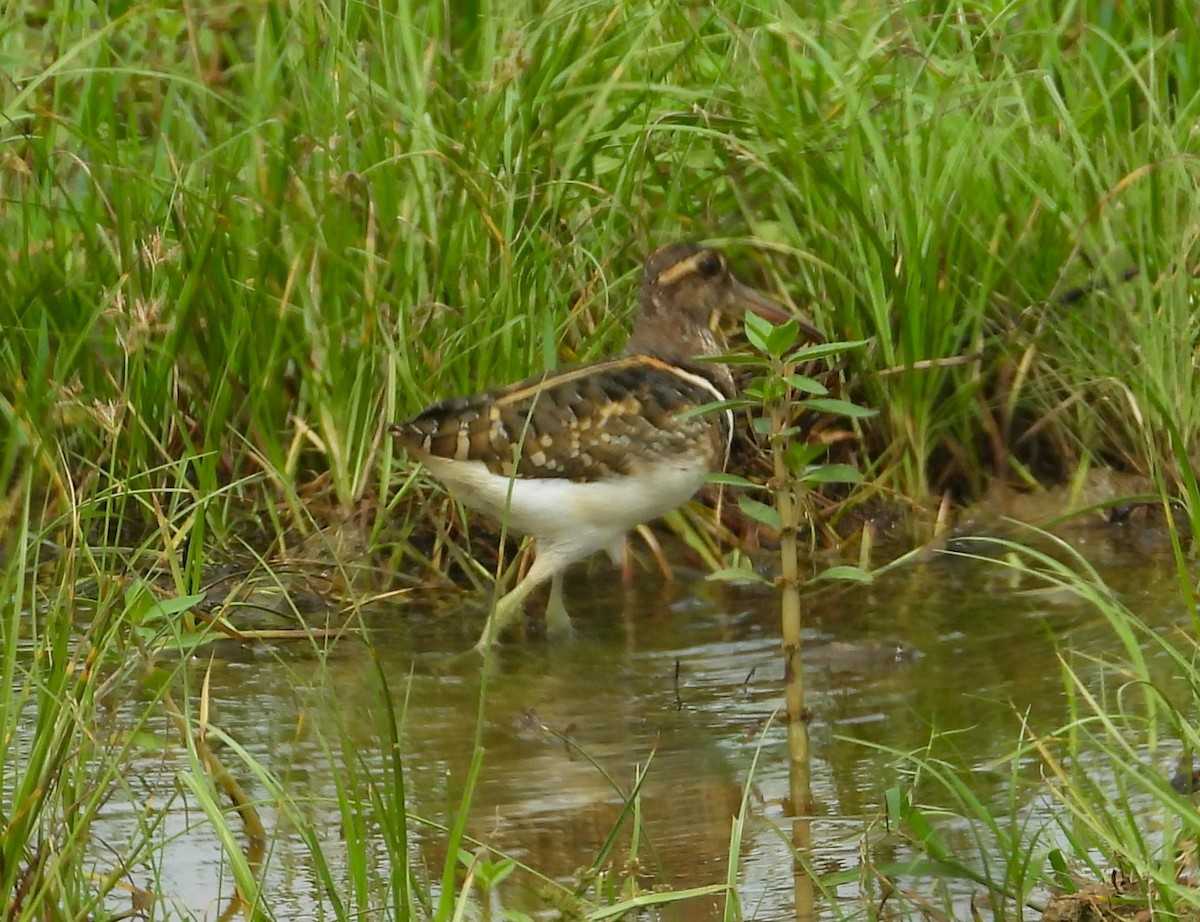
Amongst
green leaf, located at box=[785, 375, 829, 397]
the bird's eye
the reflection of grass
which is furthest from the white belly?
green leaf, located at box=[785, 375, 829, 397]

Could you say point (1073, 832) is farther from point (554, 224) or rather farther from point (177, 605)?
point (554, 224)

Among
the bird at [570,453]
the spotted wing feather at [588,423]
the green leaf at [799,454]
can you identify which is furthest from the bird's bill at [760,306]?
the green leaf at [799,454]

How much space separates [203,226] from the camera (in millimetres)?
5352

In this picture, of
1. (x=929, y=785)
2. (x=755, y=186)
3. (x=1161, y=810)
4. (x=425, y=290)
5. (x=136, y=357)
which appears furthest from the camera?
(x=755, y=186)

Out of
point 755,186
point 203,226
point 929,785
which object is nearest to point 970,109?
point 755,186

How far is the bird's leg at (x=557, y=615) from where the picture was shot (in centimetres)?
525

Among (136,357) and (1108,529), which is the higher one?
(136,357)

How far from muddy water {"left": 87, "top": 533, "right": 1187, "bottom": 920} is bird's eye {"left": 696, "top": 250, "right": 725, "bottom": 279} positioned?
769 millimetres

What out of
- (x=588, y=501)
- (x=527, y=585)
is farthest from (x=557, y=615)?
(x=588, y=501)

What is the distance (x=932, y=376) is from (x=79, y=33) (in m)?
2.60

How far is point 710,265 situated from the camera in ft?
18.2

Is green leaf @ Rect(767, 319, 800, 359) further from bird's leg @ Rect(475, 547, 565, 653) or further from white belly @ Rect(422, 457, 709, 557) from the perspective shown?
bird's leg @ Rect(475, 547, 565, 653)

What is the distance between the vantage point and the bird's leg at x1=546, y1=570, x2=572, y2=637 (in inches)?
207

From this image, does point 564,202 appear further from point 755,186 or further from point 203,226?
point 203,226
